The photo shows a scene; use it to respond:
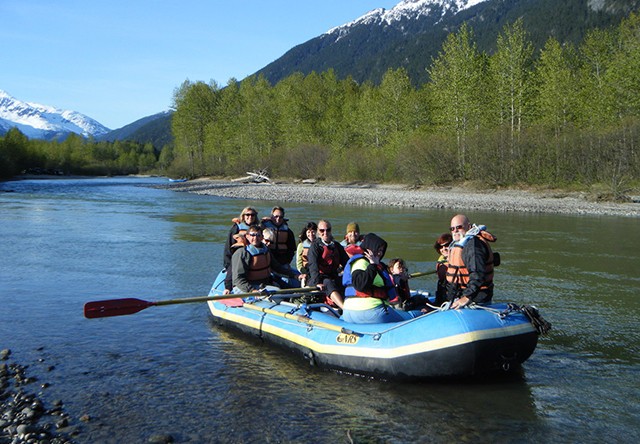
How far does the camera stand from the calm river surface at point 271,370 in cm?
577

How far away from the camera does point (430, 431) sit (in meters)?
5.66

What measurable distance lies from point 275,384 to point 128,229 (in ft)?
51.3

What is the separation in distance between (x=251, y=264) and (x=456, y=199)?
72.2ft

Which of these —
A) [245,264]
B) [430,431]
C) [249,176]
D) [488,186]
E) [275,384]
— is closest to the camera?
[430,431]

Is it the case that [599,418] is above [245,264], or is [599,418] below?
below

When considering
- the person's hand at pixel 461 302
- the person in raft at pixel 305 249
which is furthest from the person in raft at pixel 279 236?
the person's hand at pixel 461 302

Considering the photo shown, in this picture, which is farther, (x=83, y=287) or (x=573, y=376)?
(x=83, y=287)

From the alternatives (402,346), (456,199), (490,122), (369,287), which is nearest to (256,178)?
(490,122)

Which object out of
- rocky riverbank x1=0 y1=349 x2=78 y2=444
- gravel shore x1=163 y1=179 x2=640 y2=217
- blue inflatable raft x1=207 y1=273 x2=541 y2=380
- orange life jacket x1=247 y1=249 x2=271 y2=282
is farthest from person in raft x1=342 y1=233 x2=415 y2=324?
gravel shore x1=163 y1=179 x2=640 y2=217

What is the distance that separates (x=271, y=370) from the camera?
7.39 meters

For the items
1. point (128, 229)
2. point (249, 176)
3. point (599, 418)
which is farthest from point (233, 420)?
point (249, 176)

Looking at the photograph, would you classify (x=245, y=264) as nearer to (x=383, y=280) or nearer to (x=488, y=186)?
(x=383, y=280)

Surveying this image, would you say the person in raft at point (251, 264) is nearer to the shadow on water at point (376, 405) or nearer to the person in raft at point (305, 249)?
the person in raft at point (305, 249)

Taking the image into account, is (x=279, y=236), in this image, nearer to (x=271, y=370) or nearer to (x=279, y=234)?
(x=279, y=234)
